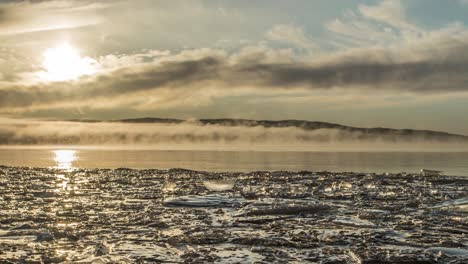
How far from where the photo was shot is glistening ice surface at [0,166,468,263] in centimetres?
902

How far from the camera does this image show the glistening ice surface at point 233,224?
902 cm

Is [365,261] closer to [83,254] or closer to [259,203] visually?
[83,254]

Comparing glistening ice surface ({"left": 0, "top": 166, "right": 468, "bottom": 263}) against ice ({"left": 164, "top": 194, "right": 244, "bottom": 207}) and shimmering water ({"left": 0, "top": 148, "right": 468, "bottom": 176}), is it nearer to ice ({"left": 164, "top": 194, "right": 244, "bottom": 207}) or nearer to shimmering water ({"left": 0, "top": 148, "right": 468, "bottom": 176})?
ice ({"left": 164, "top": 194, "right": 244, "bottom": 207})

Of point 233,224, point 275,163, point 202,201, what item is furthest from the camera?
point 275,163

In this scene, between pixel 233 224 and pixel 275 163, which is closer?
pixel 233 224

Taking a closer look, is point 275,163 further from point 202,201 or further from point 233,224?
point 233,224

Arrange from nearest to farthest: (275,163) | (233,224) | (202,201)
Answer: (233,224) < (202,201) < (275,163)

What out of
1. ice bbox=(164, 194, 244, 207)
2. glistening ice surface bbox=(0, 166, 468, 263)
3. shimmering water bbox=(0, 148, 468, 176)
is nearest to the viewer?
glistening ice surface bbox=(0, 166, 468, 263)

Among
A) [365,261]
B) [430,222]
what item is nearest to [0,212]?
[365,261]

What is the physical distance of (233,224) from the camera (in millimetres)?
12023

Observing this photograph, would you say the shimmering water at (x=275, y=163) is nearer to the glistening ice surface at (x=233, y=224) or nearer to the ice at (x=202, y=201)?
the glistening ice surface at (x=233, y=224)

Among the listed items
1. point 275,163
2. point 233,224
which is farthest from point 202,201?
point 275,163

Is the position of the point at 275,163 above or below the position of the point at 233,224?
below

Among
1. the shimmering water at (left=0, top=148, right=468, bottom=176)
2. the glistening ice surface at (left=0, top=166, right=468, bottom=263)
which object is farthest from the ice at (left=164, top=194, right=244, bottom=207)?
the shimmering water at (left=0, top=148, right=468, bottom=176)
